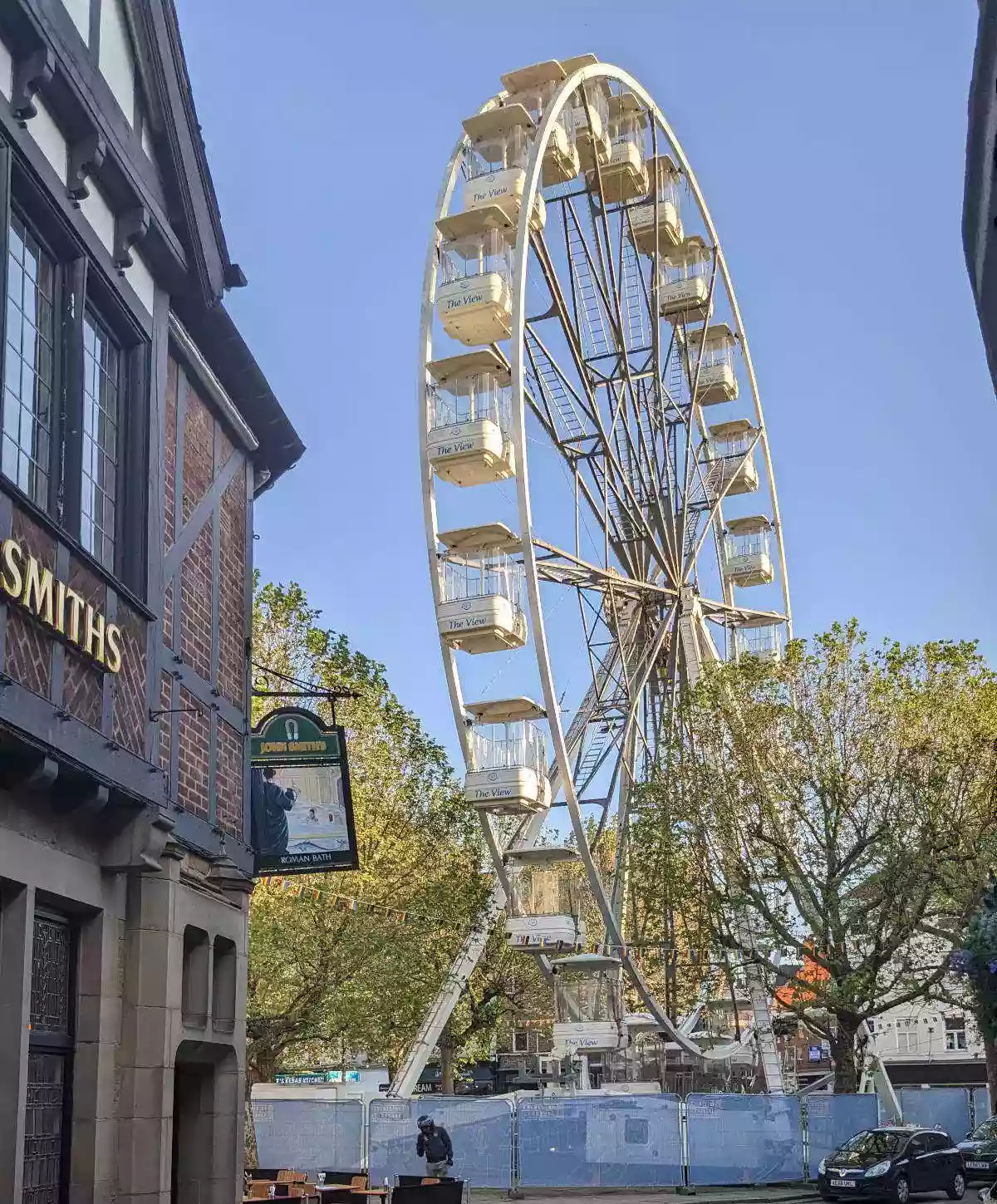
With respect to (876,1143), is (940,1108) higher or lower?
higher

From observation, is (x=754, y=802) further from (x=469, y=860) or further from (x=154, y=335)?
(x=154, y=335)

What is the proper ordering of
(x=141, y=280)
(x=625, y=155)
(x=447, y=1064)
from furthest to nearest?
1. (x=447, y=1064)
2. (x=625, y=155)
3. (x=141, y=280)

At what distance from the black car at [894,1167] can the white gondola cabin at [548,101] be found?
2106 centimetres

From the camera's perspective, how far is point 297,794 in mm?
15484

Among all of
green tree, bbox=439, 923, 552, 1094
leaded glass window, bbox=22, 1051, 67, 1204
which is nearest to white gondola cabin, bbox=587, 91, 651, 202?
green tree, bbox=439, 923, 552, 1094

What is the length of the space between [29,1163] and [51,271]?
5988mm

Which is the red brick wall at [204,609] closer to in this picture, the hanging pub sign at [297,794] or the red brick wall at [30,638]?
the hanging pub sign at [297,794]

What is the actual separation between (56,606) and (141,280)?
145 inches

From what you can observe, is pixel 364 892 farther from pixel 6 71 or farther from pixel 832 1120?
pixel 6 71

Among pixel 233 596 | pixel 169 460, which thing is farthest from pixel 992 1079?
pixel 169 460

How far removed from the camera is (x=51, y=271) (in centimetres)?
1114

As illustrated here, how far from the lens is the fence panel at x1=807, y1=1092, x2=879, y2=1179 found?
1224 inches

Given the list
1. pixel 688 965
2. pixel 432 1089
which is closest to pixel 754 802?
pixel 688 965

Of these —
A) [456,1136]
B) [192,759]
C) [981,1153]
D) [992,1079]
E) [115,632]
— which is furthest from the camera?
[992,1079]
